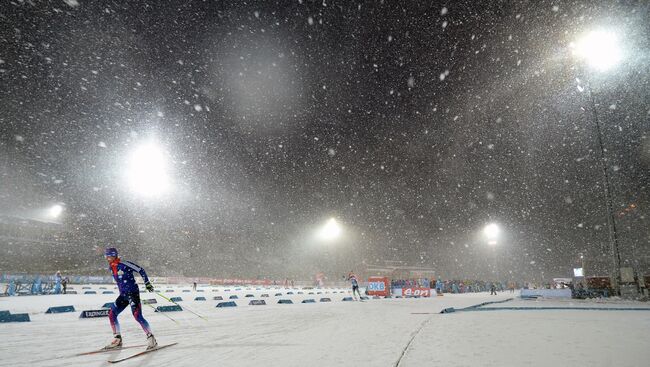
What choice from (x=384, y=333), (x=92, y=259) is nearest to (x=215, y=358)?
(x=384, y=333)

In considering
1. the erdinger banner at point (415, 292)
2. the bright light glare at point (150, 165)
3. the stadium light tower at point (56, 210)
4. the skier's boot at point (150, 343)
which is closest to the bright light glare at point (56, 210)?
the stadium light tower at point (56, 210)

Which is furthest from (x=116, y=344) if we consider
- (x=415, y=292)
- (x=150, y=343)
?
(x=415, y=292)

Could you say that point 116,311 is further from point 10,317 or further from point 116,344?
point 10,317

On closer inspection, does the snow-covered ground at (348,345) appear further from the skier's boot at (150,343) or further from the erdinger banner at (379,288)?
the erdinger banner at (379,288)

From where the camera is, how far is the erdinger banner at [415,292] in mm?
29219

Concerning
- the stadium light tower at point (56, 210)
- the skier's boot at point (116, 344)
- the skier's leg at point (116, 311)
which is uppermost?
the stadium light tower at point (56, 210)

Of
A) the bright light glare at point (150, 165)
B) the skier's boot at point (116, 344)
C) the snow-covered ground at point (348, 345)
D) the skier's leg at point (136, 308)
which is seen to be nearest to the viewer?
the snow-covered ground at point (348, 345)

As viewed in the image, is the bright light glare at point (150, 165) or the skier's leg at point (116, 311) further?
the bright light glare at point (150, 165)

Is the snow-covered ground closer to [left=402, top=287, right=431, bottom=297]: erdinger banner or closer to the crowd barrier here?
the crowd barrier

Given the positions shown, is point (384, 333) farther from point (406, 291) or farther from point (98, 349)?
point (406, 291)

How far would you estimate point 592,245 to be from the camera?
9400 cm

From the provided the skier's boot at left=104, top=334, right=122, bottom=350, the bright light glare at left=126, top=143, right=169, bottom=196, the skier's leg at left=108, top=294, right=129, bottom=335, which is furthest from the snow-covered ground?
the bright light glare at left=126, top=143, right=169, bottom=196

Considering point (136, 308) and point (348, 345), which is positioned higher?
point (136, 308)

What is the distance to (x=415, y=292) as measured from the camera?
29609 mm
